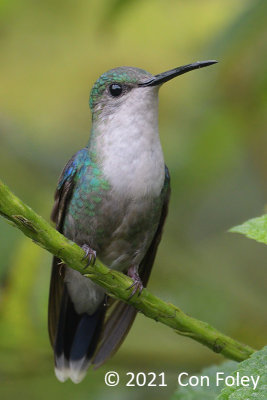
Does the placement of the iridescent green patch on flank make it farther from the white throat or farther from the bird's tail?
the bird's tail

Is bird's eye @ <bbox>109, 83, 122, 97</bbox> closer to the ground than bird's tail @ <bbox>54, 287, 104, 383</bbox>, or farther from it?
farther from it

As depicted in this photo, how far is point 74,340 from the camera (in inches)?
150

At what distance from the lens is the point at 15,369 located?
3.32 metres

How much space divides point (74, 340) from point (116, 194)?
1113mm

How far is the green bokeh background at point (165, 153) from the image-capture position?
10.7ft

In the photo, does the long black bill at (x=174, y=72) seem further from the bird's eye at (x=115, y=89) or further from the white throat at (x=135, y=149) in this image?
the bird's eye at (x=115, y=89)

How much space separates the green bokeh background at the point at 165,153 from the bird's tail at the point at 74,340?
11 centimetres

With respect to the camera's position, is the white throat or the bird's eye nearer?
the white throat

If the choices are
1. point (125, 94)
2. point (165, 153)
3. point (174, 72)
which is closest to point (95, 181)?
point (125, 94)

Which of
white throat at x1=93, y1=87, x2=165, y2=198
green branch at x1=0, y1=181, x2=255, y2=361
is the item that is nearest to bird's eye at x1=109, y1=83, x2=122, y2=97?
white throat at x1=93, y1=87, x2=165, y2=198

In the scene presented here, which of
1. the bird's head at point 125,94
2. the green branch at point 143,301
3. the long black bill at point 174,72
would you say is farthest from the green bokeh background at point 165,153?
the green branch at point 143,301

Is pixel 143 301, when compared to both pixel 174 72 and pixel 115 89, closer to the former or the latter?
pixel 174 72

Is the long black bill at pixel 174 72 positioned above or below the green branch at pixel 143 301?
above

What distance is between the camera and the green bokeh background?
3.26m
